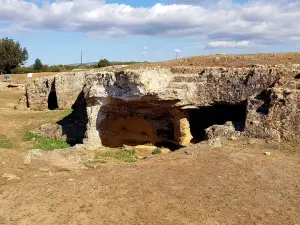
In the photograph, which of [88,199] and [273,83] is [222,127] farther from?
[88,199]

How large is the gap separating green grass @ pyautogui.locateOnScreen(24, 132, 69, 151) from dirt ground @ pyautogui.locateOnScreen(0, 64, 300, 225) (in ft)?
12.7

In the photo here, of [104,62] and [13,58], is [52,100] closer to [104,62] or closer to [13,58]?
[104,62]

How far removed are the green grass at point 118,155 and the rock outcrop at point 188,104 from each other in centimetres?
140

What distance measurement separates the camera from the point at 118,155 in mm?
16266

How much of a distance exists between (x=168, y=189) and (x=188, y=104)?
6.42 metres

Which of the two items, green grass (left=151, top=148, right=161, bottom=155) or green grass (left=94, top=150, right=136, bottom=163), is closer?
green grass (left=94, top=150, right=136, bottom=163)

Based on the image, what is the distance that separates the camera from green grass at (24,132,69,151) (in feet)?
59.5

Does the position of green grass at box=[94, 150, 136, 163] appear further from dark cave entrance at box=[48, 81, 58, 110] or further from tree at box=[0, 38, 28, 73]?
tree at box=[0, 38, 28, 73]

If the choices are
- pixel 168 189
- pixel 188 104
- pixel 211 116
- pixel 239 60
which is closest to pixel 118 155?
pixel 188 104

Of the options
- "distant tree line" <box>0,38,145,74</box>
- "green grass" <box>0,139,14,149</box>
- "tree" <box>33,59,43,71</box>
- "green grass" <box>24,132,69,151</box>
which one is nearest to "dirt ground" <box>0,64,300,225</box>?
"green grass" <box>0,139,14,149</box>

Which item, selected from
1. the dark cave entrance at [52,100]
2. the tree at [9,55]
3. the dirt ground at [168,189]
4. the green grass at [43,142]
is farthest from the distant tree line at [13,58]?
the dirt ground at [168,189]

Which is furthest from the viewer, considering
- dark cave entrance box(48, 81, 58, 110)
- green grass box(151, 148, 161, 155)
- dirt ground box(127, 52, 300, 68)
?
dark cave entrance box(48, 81, 58, 110)

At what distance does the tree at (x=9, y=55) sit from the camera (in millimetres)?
59987

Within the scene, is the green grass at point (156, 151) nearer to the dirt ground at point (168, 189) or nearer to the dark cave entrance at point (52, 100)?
the dirt ground at point (168, 189)
